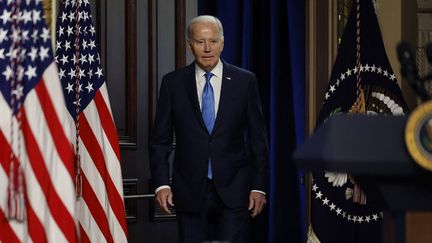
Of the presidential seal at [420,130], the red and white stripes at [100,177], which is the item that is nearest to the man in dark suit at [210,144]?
the red and white stripes at [100,177]

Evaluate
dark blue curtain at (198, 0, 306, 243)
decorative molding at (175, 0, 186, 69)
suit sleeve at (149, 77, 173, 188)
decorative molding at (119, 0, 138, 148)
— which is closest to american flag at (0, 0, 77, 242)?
suit sleeve at (149, 77, 173, 188)

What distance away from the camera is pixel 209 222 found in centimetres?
469

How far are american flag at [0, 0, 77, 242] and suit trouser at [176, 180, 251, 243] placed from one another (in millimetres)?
651

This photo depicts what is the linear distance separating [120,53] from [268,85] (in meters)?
1.03

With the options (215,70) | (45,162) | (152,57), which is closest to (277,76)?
(152,57)

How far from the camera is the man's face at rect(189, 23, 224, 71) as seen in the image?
461cm

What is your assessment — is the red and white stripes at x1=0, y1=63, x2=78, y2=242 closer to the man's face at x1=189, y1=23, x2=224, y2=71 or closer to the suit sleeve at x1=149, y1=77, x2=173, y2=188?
the suit sleeve at x1=149, y1=77, x2=173, y2=188

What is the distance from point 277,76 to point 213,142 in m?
1.62

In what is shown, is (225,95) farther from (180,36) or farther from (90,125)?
(180,36)

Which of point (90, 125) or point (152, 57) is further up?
point (152, 57)

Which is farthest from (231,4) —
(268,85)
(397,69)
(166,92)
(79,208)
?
(79,208)

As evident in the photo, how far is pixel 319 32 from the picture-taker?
5914 millimetres

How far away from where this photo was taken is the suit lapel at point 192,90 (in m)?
4.67

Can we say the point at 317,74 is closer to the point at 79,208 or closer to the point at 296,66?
the point at 296,66
